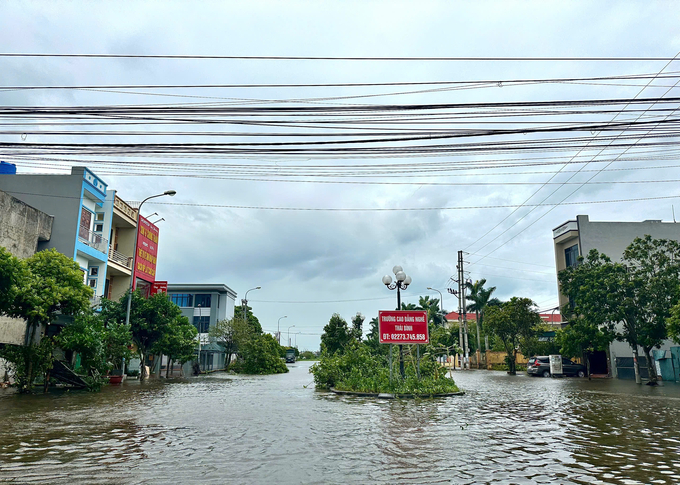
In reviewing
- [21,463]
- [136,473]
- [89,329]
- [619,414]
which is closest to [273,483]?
[136,473]

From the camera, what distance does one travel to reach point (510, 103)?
1316 centimetres

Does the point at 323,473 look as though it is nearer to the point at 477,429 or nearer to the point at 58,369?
the point at 477,429

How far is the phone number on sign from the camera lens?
69.0 feet

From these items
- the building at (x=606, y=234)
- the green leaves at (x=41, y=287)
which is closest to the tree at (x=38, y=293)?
the green leaves at (x=41, y=287)

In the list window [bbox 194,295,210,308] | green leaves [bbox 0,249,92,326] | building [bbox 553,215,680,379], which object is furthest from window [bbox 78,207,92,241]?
window [bbox 194,295,210,308]

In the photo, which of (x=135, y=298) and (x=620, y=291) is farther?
(x=135, y=298)

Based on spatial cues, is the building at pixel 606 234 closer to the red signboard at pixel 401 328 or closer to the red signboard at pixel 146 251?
the red signboard at pixel 401 328

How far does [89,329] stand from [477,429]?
1846 centimetres

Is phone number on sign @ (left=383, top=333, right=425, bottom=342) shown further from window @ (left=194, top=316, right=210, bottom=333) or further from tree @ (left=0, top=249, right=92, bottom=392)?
window @ (left=194, top=316, right=210, bottom=333)

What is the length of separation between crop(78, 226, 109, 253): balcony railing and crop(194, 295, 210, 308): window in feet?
125

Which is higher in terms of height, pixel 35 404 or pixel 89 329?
pixel 89 329

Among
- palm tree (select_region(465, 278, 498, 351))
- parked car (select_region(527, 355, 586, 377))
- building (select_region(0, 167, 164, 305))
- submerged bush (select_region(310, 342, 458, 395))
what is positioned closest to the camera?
submerged bush (select_region(310, 342, 458, 395))

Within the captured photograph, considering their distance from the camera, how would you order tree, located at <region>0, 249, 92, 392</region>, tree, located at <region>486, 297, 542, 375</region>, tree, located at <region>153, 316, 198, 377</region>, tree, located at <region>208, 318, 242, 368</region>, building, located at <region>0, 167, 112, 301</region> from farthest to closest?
tree, located at <region>208, 318, 242, 368</region> < tree, located at <region>486, 297, 542, 375</region> < tree, located at <region>153, 316, 198, 377</region> < building, located at <region>0, 167, 112, 301</region> < tree, located at <region>0, 249, 92, 392</region>

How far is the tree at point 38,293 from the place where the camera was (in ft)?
64.1
